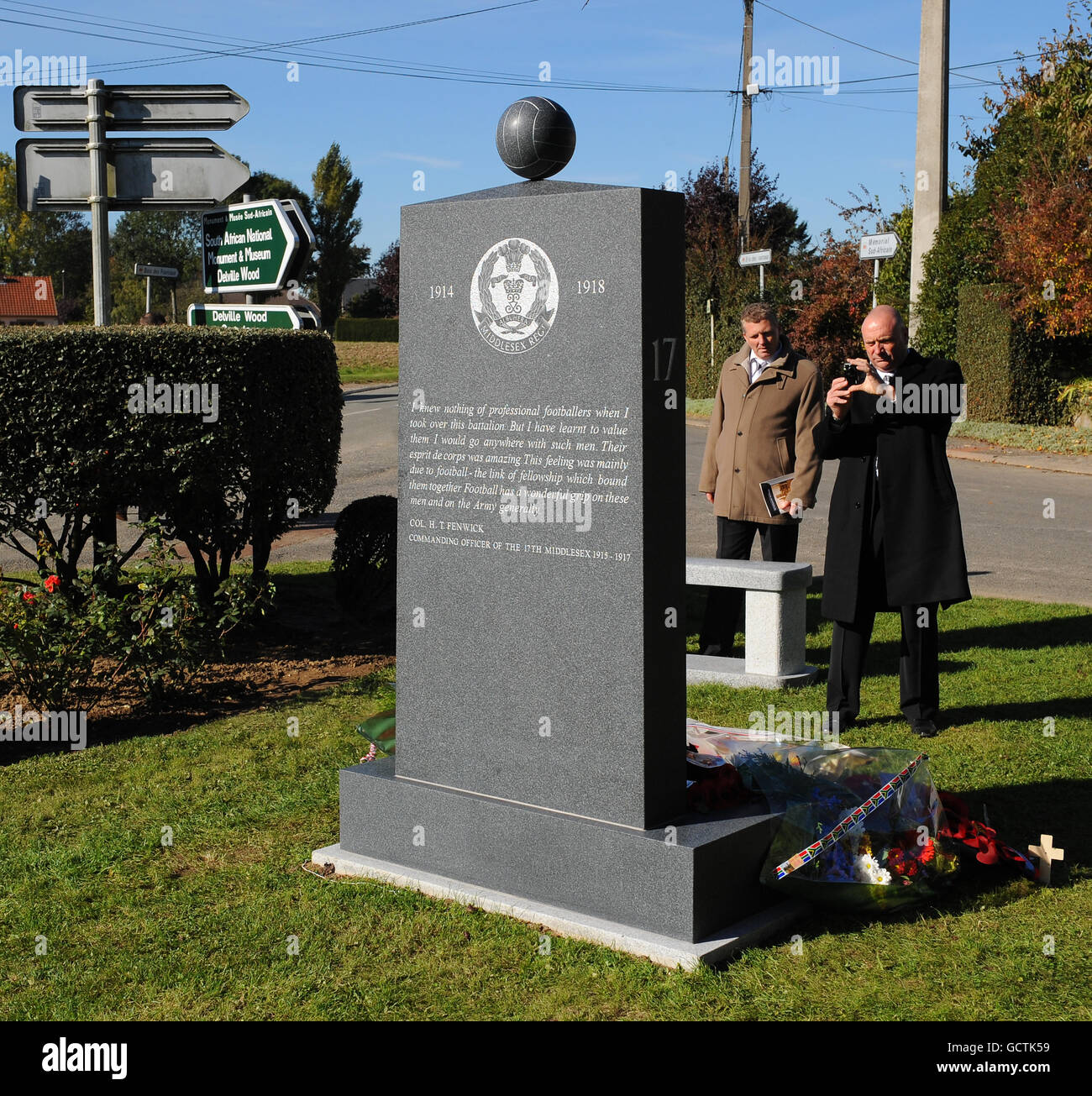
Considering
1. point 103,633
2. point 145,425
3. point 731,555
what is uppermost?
point 145,425

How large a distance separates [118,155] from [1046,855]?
21.9 feet

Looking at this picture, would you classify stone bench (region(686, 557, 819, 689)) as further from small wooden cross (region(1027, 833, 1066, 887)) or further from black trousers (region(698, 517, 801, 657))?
small wooden cross (region(1027, 833, 1066, 887))

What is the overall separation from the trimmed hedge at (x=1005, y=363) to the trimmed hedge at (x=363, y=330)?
39.9 meters

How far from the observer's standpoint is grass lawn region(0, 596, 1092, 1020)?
3604 mm

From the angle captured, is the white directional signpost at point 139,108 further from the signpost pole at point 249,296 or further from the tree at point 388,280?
the tree at point 388,280

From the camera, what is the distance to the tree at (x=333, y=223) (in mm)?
62125

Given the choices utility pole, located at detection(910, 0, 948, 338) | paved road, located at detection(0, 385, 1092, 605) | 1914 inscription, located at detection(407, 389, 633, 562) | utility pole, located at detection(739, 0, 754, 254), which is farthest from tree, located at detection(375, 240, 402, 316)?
1914 inscription, located at detection(407, 389, 633, 562)

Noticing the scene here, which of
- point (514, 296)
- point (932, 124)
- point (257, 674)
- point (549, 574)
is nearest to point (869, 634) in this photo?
point (549, 574)

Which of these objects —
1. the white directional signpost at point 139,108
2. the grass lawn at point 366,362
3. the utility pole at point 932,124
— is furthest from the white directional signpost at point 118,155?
the grass lawn at point 366,362

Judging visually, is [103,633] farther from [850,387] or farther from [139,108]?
[850,387]

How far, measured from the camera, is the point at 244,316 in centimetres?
809

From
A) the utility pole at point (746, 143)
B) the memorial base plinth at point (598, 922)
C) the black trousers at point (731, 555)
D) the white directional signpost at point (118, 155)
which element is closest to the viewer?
the memorial base plinth at point (598, 922)

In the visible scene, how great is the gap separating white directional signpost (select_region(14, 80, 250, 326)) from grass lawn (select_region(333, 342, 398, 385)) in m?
31.4
